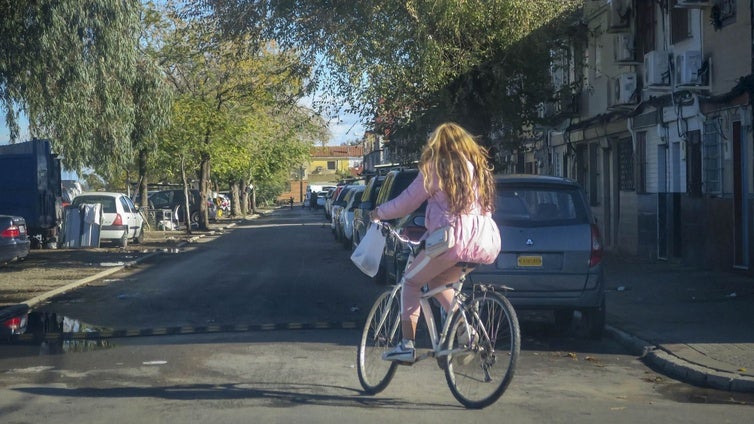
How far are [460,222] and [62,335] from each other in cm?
593

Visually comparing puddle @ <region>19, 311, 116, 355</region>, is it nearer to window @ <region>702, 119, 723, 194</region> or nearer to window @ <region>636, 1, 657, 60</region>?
window @ <region>702, 119, 723, 194</region>

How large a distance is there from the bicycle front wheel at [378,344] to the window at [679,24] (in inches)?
507

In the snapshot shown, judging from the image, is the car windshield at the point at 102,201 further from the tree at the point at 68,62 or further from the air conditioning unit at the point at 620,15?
the air conditioning unit at the point at 620,15

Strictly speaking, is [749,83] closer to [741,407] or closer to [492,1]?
→ [492,1]

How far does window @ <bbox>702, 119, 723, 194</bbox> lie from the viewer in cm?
1730

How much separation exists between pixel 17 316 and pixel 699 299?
8980 millimetres

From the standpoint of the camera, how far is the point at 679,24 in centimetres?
1888

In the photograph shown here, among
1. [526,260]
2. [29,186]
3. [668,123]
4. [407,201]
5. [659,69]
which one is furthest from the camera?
[29,186]

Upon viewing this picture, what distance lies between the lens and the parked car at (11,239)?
1859 centimetres

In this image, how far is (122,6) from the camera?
61.6 feet

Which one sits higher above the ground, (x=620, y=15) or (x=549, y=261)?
(x=620, y=15)

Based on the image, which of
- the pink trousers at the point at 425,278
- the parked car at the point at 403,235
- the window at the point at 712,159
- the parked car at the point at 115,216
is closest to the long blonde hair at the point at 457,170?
the pink trousers at the point at 425,278

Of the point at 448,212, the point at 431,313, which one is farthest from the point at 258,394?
the point at 448,212

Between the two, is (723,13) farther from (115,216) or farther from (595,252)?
(115,216)
